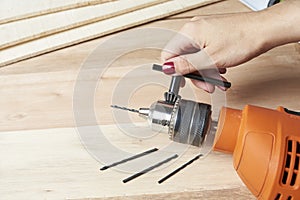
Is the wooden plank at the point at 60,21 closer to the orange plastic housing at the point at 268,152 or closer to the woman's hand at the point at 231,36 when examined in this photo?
the woman's hand at the point at 231,36

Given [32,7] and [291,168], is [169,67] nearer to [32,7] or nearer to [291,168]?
[291,168]

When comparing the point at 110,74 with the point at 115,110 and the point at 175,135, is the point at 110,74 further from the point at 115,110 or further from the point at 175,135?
the point at 175,135

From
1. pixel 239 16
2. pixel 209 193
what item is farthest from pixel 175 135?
pixel 239 16

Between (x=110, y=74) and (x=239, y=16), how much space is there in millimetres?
252

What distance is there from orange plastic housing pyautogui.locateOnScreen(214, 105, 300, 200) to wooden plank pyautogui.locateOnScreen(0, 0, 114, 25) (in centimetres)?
46

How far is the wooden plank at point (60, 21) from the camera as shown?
96 cm

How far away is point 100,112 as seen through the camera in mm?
828

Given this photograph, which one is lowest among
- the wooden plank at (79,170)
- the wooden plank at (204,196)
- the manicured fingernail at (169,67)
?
the wooden plank at (204,196)

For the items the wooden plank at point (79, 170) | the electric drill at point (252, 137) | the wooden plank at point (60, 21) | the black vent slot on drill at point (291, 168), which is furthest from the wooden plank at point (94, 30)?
the black vent slot on drill at point (291, 168)

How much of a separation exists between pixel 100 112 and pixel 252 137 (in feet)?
0.90

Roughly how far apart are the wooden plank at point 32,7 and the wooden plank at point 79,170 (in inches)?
11.0

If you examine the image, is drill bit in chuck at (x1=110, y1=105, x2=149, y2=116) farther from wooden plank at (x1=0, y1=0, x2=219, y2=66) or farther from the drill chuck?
wooden plank at (x1=0, y1=0, x2=219, y2=66)

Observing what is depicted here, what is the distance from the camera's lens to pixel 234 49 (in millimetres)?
755

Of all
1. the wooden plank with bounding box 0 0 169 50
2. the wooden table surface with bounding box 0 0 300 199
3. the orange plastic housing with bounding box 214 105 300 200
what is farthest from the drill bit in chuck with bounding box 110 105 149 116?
the wooden plank with bounding box 0 0 169 50
